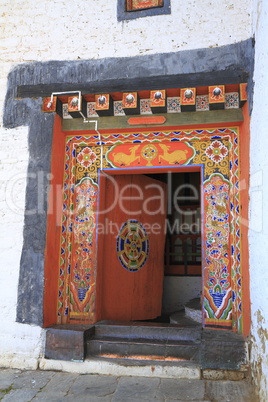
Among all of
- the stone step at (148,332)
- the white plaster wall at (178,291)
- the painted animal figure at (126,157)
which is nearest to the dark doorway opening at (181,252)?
the white plaster wall at (178,291)

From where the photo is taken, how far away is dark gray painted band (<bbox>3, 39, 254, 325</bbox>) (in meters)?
3.49

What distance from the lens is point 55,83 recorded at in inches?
150

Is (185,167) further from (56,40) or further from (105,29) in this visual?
(56,40)

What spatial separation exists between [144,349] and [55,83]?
2831mm

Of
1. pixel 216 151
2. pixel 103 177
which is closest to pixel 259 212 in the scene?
pixel 216 151

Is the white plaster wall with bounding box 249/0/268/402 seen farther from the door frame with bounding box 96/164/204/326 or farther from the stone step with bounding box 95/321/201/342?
the door frame with bounding box 96/164/204/326

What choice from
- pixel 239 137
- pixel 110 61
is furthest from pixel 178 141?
pixel 110 61

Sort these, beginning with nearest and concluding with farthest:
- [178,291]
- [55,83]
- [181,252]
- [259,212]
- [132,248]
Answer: [259,212], [55,83], [132,248], [178,291], [181,252]

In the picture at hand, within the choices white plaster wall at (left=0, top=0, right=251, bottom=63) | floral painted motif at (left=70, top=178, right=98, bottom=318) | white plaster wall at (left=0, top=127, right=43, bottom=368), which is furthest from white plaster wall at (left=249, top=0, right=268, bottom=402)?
white plaster wall at (left=0, top=127, right=43, bottom=368)

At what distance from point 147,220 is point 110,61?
6.56 feet

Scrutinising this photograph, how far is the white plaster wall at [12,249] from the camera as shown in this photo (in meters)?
3.52

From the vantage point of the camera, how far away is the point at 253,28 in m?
3.43

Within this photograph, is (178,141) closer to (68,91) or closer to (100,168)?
(100,168)

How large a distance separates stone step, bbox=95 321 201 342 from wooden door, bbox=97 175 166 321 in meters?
0.42
